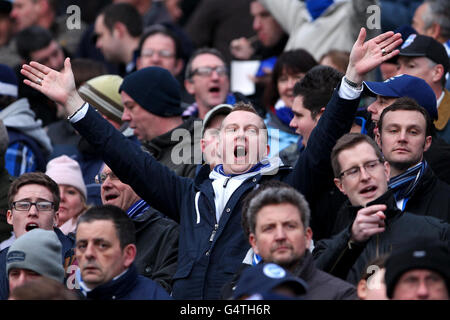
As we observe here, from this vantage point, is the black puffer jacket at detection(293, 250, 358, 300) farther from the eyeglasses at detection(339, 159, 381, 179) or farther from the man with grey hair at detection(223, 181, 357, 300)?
the eyeglasses at detection(339, 159, 381, 179)

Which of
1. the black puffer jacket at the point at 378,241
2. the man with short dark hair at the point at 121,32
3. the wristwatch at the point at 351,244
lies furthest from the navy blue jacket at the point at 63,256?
the man with short dark hair at the point at 121,32

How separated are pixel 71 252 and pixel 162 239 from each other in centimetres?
69

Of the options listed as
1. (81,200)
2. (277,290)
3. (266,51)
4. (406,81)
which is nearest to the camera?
(277,290)

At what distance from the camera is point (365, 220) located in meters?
6.64

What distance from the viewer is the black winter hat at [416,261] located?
18.7 feet

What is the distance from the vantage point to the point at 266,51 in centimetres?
1180

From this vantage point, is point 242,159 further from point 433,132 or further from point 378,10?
point 378,10

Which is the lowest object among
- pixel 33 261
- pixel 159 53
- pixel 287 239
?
pixel 287 239

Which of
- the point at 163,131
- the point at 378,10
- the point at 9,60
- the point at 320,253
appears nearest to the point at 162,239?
the point at 320,253

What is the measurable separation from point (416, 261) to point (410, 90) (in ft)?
8.83

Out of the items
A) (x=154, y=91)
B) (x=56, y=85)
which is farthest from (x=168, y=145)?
(x=56, y=85)

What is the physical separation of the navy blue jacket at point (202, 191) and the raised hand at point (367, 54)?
0.19 metres

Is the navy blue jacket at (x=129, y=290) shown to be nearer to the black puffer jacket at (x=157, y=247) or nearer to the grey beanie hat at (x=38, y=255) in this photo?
the grey beanie hat at (x=38, y=255)

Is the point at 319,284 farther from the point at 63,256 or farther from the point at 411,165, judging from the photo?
the point at 63,256
